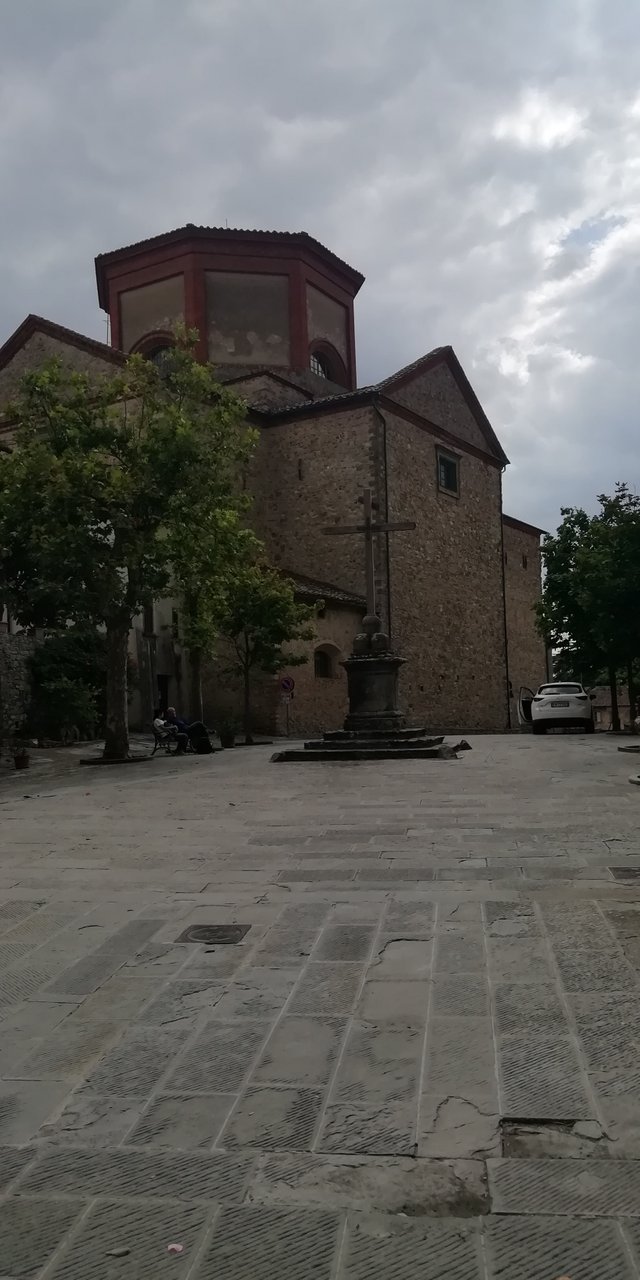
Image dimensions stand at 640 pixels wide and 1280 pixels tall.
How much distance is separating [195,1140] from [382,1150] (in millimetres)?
479

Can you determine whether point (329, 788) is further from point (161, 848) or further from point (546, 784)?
point (161, 848)

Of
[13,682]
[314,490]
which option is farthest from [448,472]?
[13,682]

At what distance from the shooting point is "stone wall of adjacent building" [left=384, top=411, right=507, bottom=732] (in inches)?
1133

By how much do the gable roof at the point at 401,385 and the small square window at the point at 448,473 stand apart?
4.29ft

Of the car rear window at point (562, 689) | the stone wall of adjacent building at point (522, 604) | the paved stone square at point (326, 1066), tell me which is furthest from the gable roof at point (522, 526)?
the paved stone square at point (326, 1066)

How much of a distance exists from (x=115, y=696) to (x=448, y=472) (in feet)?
60.4

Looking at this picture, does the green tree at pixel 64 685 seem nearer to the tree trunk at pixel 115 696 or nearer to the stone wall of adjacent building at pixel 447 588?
the tree trunk at pixel 115 696

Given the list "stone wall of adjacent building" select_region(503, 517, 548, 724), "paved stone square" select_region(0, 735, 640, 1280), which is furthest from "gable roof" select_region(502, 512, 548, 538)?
"paved stone square" select_region(0, 735, 640, 1280)

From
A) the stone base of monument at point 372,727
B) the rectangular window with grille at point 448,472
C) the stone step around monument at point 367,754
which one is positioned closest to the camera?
the stone step around monument at point 367,754

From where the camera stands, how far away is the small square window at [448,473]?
31469 mm

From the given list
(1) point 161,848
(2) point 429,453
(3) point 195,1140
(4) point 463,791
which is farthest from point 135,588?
(2) point 429,453

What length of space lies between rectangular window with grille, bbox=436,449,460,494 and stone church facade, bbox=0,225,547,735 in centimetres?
8

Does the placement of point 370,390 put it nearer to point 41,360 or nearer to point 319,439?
point 319,439

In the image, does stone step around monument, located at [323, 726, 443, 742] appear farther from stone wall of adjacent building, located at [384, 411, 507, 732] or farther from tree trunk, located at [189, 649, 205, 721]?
stone wall of adjacent building, located at [384, 411, 507, 732]
